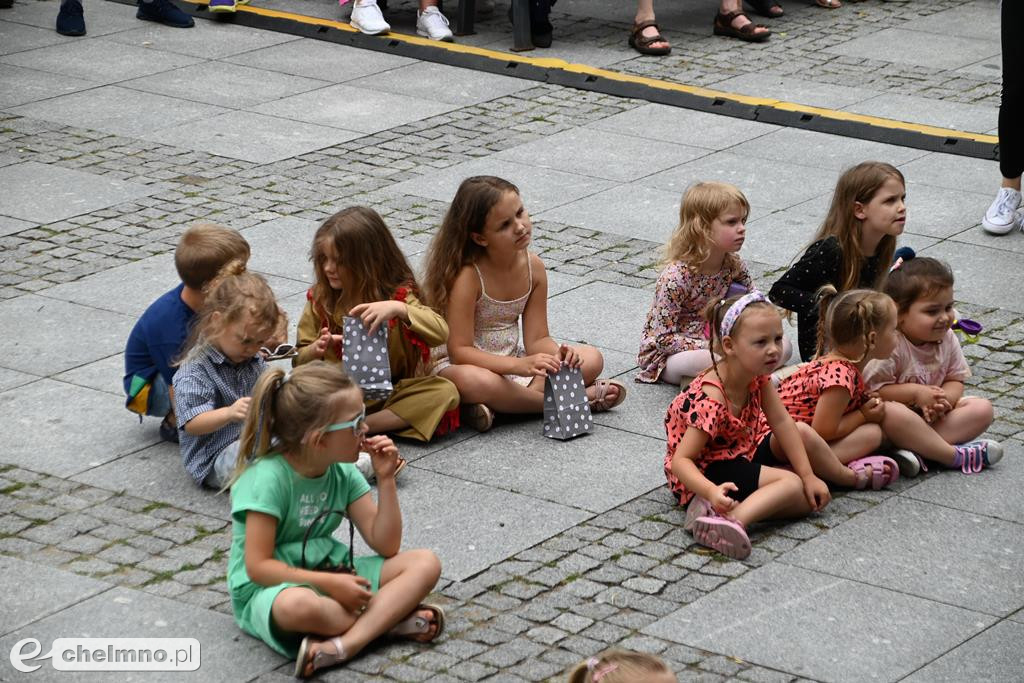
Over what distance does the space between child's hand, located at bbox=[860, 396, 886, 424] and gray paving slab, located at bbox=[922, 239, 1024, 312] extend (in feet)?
6.72

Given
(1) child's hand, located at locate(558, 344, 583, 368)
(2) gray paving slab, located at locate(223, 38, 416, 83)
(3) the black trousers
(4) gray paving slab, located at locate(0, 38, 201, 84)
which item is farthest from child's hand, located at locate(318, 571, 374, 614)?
(4) gray paving slab, located at locate(0, 38, 201, 84)

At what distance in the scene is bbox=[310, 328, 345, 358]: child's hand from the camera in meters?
5.91

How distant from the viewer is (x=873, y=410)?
5891 mm

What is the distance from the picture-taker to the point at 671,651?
4.72 meters

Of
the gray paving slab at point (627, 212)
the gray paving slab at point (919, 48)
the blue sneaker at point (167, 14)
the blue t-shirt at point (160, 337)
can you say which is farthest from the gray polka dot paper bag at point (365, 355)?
the blue sneaker at point (167, 14)

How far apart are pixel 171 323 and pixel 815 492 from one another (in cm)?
239

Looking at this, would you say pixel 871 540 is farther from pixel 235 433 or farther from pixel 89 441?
pixel 89 441

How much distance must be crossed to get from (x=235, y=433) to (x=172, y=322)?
0.49 meters

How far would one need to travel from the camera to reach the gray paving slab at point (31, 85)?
432 inches

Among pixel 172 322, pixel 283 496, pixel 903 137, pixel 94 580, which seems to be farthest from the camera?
pixel 903 137

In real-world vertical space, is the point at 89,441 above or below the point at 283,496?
below

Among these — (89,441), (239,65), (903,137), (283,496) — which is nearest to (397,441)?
(89,441)

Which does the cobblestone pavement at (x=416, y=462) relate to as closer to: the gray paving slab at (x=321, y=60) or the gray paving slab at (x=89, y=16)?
the gray paving slab at (x=89, y=16)

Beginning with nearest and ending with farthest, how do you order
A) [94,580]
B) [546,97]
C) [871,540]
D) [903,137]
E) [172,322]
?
[94,580] < [871,540] < [172,322] < [903,137] < [546,97]
